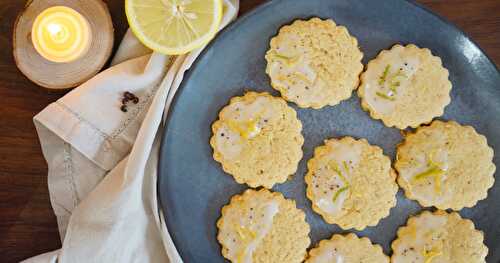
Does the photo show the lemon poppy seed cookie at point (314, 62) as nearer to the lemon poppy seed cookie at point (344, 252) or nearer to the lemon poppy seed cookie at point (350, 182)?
the lemon poppy seed cookie at point (350, 182)

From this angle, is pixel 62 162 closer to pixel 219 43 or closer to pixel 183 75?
pixel 183 75

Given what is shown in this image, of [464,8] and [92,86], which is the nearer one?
[92,86]

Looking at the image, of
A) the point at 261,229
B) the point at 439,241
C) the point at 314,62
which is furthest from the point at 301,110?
the point at 439,241

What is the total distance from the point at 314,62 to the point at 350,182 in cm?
36

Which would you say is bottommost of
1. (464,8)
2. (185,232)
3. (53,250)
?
(53,250)

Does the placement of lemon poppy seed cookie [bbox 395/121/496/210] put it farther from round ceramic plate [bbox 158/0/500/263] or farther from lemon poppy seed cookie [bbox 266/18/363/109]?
Answer: lemon poppy seed cookie [bbox 266/18/363/109]

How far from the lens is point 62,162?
1.57m

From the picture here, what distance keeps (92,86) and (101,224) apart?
1.22 ft

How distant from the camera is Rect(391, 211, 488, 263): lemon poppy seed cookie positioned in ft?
5.29

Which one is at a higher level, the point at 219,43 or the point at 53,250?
the point at 219,43

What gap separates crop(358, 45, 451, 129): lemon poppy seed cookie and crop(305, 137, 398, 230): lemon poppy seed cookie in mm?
122

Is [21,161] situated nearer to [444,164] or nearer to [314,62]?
[314,62]

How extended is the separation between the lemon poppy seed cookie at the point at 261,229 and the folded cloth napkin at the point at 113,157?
6.4 inches

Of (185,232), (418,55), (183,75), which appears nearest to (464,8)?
(418,55)
